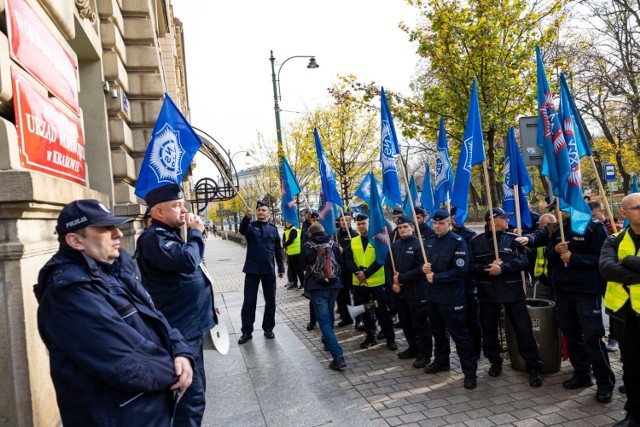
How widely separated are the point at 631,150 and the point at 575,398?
80.4 feet

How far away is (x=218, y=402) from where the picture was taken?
4875mm

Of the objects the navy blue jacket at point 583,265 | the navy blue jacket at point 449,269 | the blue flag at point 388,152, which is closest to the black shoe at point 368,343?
the navy blue jacket at point 449,269

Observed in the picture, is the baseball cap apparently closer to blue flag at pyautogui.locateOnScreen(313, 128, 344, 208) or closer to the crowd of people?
the crowd of people

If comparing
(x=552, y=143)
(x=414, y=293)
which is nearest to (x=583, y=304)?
(x=552, y=143)

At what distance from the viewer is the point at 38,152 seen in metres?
3.88

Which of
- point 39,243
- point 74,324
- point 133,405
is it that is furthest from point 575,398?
point 39,243

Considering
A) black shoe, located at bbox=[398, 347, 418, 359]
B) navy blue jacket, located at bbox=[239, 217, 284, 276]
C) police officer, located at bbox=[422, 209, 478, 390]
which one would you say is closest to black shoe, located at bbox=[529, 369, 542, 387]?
police officer, located at bbox=[422, 209, 478, 390]

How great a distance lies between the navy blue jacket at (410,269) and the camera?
20.2ft

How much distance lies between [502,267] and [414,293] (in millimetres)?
1322

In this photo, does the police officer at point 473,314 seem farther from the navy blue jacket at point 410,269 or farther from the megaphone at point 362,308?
the megaphone at point 362,308

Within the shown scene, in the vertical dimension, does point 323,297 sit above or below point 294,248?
below

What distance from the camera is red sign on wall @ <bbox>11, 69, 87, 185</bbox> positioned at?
357 centimetres

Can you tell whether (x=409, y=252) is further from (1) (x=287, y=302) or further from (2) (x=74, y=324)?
(1) (x=287, y=302)

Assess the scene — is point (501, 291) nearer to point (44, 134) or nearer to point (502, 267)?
point (502, 267)
